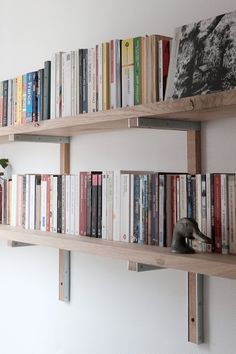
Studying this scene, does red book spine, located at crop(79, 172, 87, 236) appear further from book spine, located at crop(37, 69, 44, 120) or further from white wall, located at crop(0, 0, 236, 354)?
book spine, located at crop(37, 69, 44, 120)

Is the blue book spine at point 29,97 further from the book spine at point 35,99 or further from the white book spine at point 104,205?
the white book spine at point 104,205

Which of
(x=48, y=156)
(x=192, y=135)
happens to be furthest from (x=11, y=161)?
(x=192, y=135)

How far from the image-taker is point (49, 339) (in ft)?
6.34

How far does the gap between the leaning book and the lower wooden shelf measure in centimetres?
39

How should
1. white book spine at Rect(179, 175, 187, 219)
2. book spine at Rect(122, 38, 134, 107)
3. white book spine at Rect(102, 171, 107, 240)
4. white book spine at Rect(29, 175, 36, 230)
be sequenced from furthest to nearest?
white book spine at Rect(29, 175, 36, 230) → white book spine at Rect(102, 171, 107, 240) → book spine at Rect(122, 38, 134, 107) → white book spine at Rect(179, 175, 187, 219)

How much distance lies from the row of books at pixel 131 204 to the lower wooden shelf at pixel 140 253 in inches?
1.8

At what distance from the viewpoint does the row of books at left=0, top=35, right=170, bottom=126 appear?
1259mm

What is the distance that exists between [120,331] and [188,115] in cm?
83

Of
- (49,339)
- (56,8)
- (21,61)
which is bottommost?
(49,339)

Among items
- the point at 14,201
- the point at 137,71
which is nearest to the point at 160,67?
the point at 137,71

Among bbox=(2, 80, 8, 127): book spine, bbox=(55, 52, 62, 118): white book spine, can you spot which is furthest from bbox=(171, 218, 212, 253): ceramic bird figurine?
bbox=(2, 80, 8, 127): book spine

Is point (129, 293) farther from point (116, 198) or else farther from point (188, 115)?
point (188, 115)

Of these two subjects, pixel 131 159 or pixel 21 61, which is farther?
pixel 21 61

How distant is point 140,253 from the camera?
3.84ft
